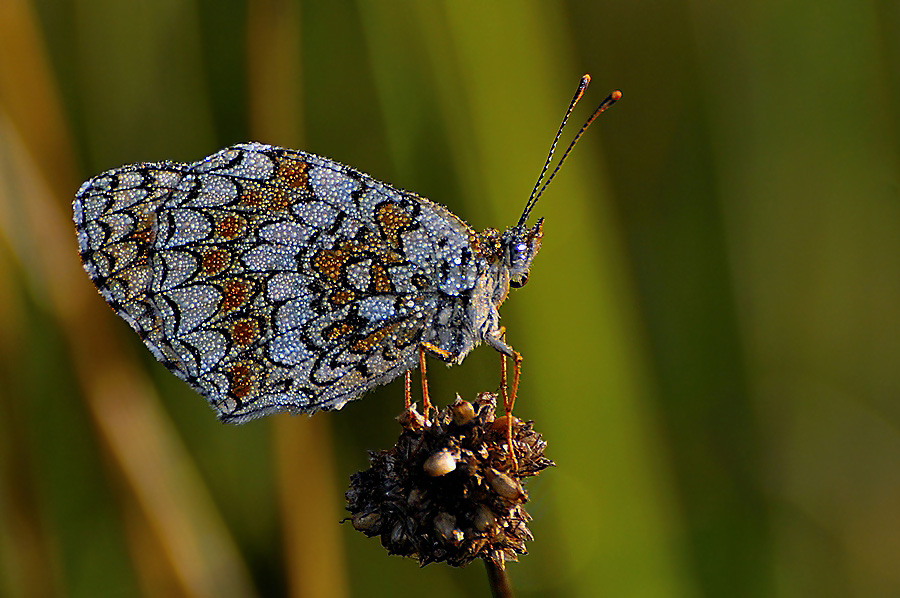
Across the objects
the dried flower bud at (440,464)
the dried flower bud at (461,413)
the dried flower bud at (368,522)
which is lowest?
the dried flower bud at (368,522)

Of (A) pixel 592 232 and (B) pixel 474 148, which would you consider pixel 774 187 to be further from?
(B) pixel 474 148

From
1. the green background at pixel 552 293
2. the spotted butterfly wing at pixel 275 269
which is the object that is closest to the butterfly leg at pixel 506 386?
the spotted butterfly wing at pixel 275 269

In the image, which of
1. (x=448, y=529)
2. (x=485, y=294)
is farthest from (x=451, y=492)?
(x=485, y=294)

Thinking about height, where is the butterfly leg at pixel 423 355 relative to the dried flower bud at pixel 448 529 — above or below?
above

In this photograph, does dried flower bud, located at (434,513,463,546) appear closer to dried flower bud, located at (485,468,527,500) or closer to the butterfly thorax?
dried flower bud, located at (485,468,527,500)

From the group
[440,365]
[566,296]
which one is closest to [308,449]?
[440,365]

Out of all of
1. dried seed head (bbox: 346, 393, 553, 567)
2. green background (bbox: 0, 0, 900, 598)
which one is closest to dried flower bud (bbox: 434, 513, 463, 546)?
dried seed head (bbox: 346, 393, 553, 567)

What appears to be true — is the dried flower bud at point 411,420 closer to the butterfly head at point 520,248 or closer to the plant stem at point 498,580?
the plant stem at point 498,580
